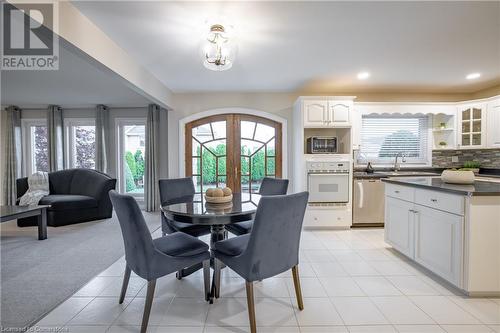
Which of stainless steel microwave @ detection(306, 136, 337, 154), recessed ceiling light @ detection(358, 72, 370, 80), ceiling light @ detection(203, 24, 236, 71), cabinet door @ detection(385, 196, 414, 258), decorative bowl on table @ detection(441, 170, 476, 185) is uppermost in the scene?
recessed ceiling light @ detection(358, 72, 370, 80)

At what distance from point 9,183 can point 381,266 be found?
7.55 metres

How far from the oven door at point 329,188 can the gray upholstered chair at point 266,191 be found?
1174 millimetres

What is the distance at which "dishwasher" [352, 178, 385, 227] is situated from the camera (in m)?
3.98

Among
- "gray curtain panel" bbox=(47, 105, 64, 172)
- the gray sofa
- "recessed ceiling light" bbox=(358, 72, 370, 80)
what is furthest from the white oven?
"gray curtain panel" bbox=(47, 105, 64, 172)

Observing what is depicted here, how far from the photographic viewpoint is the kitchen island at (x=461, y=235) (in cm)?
194

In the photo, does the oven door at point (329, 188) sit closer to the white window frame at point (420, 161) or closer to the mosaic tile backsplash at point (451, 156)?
the white window frame at point (420, 161)

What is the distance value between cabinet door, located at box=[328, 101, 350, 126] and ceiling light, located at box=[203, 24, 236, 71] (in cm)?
226

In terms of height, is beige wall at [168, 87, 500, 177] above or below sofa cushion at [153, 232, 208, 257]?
above

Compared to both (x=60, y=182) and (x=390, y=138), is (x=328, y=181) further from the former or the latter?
(x=60, y=182)

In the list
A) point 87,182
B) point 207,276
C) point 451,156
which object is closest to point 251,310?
point 207,276

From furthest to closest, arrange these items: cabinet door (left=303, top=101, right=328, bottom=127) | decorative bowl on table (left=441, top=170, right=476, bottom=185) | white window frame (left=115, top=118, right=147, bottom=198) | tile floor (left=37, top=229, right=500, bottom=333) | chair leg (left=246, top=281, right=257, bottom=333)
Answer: white window frame (left=115, top=118, right=147, bottom=198)
cabinet door (left=303, top=101, right=328, bottom=127)
decorative bowl on table (left=441, top=170, right=476, bottom=185)
tile floor (left=37, top=229, right=500, bottom=333)
chair leg (left=246, top=281, right=257, bottom=333)

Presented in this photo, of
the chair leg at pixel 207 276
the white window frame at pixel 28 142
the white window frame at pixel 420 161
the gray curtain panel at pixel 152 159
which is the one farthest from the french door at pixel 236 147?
the white window frame at pixel 28 142

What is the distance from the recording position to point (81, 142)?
5.71 meters

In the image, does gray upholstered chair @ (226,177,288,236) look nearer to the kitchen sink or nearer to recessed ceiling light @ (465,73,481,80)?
the kitchen sink
